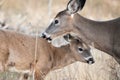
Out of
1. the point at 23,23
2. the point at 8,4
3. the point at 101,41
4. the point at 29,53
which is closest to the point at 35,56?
the point at 29,53

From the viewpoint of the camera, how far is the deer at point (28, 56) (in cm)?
1596

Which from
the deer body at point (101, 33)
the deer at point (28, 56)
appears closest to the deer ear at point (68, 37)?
the deer at point (28, 56)

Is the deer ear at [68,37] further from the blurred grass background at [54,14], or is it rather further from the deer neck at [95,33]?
the deer neck at [95,33]

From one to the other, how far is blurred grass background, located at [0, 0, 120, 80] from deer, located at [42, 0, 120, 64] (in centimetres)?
34

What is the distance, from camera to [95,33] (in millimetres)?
16312

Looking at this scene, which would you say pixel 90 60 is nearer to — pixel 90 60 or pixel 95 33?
pixel 90 60

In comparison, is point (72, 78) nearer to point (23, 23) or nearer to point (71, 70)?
point (71, 70)

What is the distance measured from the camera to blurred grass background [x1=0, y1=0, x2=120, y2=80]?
54.5ft

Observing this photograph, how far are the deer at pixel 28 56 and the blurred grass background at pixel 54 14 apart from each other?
0.68 feet

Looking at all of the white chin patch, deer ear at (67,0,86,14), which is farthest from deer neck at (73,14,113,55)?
the white chin patch

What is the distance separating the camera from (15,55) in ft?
52.8

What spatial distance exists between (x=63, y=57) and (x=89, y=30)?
1.36 metres

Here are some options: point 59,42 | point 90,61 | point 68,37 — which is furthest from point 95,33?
point 59,42

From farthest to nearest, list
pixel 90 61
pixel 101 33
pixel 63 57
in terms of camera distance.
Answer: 1. pixel 63 57
2. pixel 90 61
3. pixel 101 33
